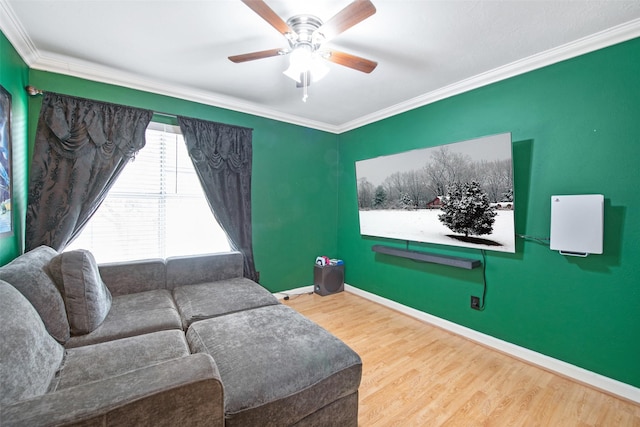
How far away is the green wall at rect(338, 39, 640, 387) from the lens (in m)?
1.83

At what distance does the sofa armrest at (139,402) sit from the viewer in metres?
0.80

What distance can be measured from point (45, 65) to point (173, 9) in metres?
1.53

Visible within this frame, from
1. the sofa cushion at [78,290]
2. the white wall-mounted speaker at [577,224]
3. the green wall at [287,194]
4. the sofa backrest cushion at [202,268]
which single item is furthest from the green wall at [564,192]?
the sofa cushion at [78,290]

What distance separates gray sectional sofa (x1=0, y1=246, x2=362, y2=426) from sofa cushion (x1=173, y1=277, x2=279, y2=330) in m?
0.01

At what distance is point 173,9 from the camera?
5.59 feet

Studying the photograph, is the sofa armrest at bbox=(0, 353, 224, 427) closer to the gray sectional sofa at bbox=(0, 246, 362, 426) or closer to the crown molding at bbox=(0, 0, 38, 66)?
the gray sectional sofa at bbox=(0, 246, 362, 426)

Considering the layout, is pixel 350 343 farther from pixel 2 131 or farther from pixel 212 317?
pixel 2 131

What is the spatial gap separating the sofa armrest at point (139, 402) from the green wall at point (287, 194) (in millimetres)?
2448

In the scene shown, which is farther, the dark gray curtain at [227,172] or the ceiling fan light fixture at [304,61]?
the dark gray curtain at [227,172]

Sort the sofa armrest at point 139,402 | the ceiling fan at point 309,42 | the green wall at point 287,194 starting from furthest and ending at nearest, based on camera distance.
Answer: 1. the green wall at point 287,194
2. the ceiling fan at point 309,42
3. the sofa armrest at point 139,402

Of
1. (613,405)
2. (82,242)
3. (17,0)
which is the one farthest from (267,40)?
(613,405)

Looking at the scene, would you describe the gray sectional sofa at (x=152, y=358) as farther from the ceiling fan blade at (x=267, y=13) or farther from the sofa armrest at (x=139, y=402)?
the ceiling fan blade at (x=267, y=13)

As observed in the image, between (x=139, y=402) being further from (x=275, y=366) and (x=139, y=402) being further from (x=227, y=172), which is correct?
(x=227, y=172)

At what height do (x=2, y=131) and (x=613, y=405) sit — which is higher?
(x=2, y=131)
